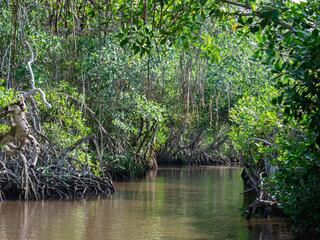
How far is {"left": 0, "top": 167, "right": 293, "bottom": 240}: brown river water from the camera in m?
10.1

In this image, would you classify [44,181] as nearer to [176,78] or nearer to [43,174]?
[43,174]

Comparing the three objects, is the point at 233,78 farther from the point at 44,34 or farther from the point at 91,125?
the point at 44,34

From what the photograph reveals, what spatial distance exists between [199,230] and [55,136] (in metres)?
5.07

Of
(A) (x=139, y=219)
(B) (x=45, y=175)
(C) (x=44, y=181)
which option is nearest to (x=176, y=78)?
(C) (x=44, y=181)

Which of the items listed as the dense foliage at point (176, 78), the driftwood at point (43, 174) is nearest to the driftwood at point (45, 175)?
the driftwood at point (43, 174)

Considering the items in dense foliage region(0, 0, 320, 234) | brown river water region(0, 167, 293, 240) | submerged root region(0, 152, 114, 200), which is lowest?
brown river water region(0, 167, 293, 240)

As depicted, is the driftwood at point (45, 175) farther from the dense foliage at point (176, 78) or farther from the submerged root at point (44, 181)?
the dense foliage at point (176, 78)

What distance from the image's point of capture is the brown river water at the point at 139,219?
33.2 ft

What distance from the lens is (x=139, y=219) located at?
1181 centimetres

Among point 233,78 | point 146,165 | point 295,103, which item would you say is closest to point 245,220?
point 295,103

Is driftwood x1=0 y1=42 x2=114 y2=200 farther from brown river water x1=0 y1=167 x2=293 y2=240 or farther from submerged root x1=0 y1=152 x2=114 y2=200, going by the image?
brown river water x1=0 y1=167 x2=293 y2=240

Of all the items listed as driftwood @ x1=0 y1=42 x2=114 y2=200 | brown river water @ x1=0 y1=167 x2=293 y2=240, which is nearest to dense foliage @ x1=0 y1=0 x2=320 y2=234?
driftwood @ x1=0 y1=42 x2=114 y2=200

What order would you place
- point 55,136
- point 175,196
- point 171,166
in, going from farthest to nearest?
point 171,166 → point 175,196 → point 55,136

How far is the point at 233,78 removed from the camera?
2084cm
